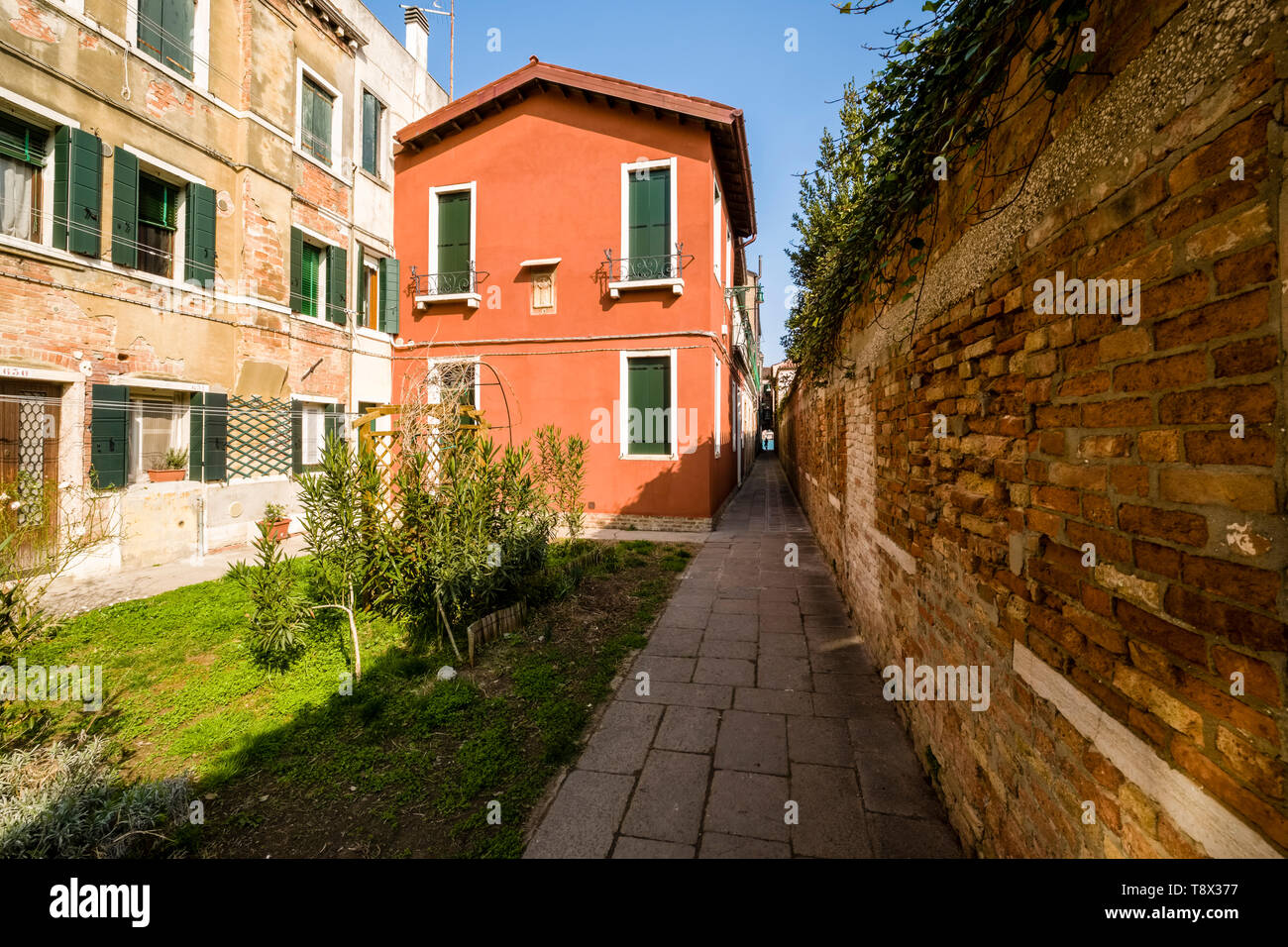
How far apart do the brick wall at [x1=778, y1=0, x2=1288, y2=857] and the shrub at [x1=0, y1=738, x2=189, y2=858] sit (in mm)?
3470

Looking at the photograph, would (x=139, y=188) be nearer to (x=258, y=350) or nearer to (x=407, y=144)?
(x=258, y=350)

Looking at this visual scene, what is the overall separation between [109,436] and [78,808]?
6832 mm

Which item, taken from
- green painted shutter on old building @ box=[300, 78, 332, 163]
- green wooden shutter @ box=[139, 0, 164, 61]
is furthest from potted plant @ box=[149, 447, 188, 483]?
green painted shutter on old building @ box=[300, 78, 332, 163]

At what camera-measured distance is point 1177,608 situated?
1204 millimetres

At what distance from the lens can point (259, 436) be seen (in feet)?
29.8

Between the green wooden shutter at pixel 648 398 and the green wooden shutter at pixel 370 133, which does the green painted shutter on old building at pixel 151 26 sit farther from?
the green wooden shutter at pixel 648 398

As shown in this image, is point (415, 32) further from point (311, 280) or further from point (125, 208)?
point (125, 208)

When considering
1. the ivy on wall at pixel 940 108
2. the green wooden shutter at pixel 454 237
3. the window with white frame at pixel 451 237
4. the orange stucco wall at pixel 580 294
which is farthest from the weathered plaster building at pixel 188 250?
the ivy on wall at pixel 940 108

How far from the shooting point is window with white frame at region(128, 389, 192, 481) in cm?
755

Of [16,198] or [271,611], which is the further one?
[16,198]

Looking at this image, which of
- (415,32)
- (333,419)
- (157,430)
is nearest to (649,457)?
(333,419)

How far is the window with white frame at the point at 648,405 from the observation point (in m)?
10.1
